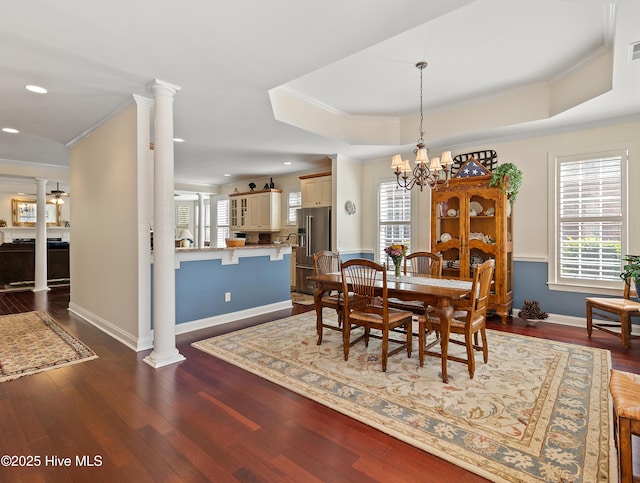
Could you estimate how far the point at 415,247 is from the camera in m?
5.84

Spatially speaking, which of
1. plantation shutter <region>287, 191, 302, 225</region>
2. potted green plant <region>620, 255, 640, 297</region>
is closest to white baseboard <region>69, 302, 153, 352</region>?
plantation shutter <region>287, 191, 302, 225</region>

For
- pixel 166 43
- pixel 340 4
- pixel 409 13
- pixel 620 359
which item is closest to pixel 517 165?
pixel 620 359

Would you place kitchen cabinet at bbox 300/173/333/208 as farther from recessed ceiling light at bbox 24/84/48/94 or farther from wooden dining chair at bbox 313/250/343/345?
recessed ceiling light at bbox 24/84/48/94

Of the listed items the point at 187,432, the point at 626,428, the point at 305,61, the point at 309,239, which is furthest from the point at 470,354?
the point at 309,239

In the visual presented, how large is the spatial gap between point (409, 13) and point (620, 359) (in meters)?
3.70

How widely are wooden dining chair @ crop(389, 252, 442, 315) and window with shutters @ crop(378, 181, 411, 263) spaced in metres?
1.44

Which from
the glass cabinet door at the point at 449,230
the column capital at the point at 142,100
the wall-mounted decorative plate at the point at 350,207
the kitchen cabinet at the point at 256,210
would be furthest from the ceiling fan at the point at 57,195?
the glass cabinet door at the point at 449,230

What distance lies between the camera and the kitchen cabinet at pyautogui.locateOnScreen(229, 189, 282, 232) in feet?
25.9

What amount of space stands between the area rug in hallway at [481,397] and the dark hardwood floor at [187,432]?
0.54ft

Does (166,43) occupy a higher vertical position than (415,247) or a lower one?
higher

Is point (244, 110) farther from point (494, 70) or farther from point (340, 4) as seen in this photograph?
point (494, 70)

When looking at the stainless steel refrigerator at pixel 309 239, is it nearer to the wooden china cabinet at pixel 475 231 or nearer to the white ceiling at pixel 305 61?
the white ceiling at pixel 305 61

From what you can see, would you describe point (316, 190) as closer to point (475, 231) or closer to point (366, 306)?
point (475, 231)

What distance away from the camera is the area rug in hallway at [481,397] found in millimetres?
1853
